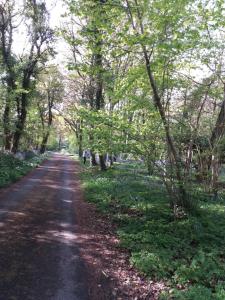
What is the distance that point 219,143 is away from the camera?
13.0 metres

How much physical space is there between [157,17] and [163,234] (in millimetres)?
5744

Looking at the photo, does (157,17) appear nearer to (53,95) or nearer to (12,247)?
(12,247)

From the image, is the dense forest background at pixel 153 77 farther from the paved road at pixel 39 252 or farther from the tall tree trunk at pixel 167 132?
the paved road at pixel 39 252

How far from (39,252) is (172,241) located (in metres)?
3.29

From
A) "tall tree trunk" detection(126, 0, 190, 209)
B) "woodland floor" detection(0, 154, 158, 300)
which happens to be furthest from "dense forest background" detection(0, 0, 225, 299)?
"woodland floor" detection(0, 154, 158, 300)

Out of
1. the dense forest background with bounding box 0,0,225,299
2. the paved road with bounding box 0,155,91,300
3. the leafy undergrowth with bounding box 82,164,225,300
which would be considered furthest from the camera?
the dense forest background with bounding box 0,0,225,299

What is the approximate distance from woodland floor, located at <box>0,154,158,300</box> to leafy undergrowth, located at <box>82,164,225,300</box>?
0.36 metres

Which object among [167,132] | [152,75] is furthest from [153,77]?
[167,132]

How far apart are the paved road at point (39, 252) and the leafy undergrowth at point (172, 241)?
139 centimetres

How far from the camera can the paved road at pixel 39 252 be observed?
518 cm

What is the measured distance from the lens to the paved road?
518 centimetres

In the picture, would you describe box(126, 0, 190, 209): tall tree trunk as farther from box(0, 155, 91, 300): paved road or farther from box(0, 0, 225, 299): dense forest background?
box(0, 155, 91, 300): paved road

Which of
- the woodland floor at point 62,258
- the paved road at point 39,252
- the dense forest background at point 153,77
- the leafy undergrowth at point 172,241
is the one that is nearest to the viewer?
the paved road at point 39,252

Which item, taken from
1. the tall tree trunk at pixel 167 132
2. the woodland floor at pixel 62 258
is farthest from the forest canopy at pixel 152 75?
the woodland floor at pixel 62 258
